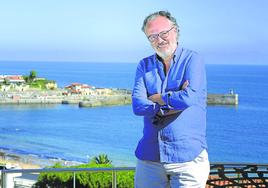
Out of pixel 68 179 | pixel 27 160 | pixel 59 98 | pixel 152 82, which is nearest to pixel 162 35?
pixel 152 82

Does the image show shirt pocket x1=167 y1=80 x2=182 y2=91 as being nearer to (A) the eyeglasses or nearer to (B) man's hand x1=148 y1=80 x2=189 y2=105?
(B) man's hand x1=148 y1=80 x2=189 y2=105

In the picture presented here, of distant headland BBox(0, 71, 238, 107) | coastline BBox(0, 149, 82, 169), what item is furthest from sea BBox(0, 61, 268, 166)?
distant headland BBox(0, 71, 238, 107)

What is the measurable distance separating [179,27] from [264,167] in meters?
0.88

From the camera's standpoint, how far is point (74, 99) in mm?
60000

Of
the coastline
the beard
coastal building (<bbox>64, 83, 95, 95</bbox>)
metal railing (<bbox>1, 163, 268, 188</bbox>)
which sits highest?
coastal building (<bbox>64, 83, 95, 95</bbox>)

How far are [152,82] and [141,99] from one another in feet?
0.17

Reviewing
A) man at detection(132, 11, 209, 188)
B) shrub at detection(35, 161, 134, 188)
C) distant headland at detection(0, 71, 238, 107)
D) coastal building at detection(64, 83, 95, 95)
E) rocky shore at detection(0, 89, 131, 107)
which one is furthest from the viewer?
coastal building at detection(64, 83, 95, 95)

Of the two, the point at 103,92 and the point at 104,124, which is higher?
the point at 103,92

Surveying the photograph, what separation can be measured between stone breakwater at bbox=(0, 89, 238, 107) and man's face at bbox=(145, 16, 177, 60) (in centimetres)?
5548

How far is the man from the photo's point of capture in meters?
1.24

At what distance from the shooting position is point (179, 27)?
1292mm

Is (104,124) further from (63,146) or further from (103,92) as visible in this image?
(103,92)

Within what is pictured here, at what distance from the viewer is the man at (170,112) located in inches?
48.7

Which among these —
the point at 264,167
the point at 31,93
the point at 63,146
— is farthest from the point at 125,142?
the point at 264,167
